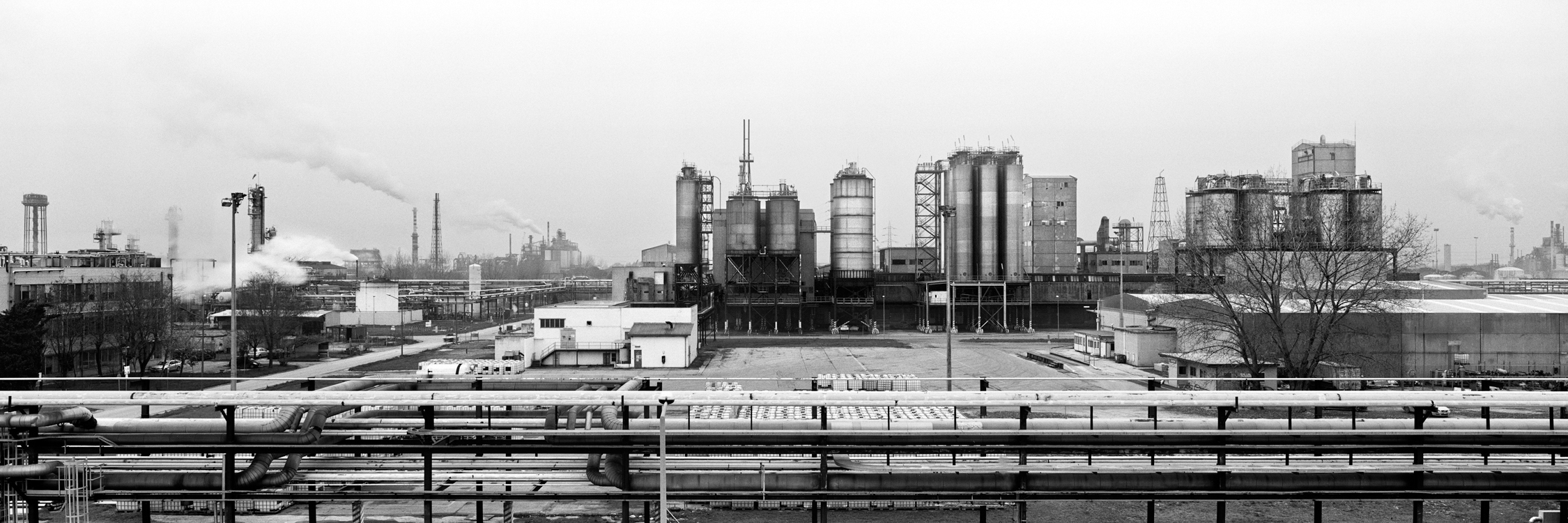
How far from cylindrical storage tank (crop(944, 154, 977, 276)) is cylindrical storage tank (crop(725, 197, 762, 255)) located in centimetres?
1655

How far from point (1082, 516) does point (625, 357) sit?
106ft

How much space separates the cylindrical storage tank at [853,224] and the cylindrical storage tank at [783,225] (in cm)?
424

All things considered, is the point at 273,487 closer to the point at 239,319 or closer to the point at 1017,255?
the point at 239,319

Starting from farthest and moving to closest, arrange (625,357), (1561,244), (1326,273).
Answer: (1561,244)
(625,357)
(1326,273)

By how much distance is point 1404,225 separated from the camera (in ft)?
112

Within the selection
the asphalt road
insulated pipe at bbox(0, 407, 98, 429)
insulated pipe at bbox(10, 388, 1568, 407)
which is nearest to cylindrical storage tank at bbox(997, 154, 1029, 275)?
the asphalt road

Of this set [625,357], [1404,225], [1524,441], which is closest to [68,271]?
[625,357]

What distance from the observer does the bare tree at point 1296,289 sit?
96.9 feet

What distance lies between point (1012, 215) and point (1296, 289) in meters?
40.8

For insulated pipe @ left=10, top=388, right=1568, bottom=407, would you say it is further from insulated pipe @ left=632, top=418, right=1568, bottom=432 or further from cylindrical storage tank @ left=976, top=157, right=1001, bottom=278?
cylindrical storage tank @ left=976, top=157, right=1001, bottom=278

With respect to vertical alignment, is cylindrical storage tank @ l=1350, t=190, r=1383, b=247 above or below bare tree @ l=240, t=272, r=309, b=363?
above

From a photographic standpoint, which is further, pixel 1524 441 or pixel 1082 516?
pixel 1082 516

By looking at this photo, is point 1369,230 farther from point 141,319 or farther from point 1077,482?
point 141,319

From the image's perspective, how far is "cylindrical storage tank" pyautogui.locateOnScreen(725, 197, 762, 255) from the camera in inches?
2601
